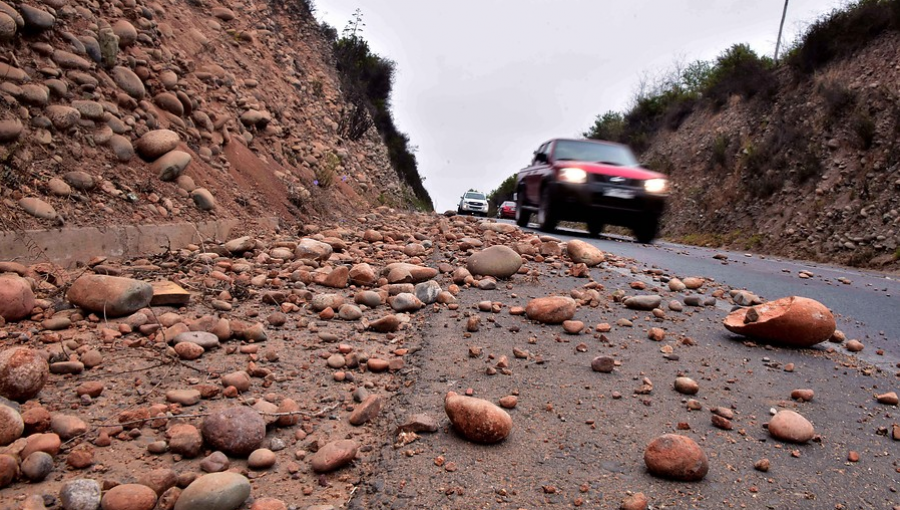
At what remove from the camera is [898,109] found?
1567cm

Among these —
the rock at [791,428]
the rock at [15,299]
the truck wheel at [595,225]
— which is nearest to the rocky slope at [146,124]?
the rock at [15,299]

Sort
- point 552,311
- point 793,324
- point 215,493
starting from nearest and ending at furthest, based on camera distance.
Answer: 1. point 215,493
2. point 793,324
3. point 552,311

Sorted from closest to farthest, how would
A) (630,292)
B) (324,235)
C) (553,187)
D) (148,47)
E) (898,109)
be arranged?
(630,292) → (324,235) → (148,47) → (553,187) → (898,109)

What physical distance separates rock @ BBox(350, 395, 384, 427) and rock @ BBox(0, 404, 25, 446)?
1.26 meters

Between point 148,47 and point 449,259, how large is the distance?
5.09 metres

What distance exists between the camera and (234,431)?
8.75 feet

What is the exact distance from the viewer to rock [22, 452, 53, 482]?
241 centimetres

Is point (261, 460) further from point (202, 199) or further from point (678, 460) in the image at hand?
point (202, 199)

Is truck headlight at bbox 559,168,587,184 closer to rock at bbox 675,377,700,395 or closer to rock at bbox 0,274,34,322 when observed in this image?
rock at bbox 675,377,700,395

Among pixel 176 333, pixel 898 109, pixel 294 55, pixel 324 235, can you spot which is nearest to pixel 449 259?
pixel 324 235

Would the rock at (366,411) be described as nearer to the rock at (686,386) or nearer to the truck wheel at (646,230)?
the rock at (686,386)

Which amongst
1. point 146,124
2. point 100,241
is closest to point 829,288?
point 100,241

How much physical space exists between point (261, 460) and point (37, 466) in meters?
0.76

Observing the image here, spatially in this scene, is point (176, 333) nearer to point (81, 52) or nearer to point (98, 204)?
point (98, 204)
